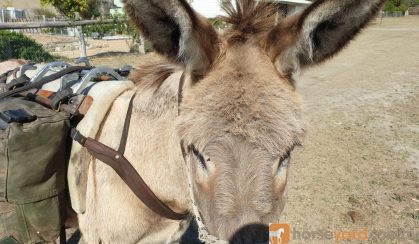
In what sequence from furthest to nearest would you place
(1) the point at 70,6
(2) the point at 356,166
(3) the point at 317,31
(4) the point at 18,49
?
(1) the point at 70,6 < (4) the point at 18,49 < (2) the point at 356,166 < (3) the point at 317,31

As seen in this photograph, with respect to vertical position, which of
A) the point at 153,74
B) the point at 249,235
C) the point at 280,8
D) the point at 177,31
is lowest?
the point at 249,235

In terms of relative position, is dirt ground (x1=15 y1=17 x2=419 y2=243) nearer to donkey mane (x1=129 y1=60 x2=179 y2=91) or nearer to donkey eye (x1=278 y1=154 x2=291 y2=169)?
donkey eye (x1=278 y1=154 x2=291 y2=169)

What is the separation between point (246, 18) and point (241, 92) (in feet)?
1.67

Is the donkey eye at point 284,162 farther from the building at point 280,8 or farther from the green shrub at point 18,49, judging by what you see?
the green shrub at point 18,49

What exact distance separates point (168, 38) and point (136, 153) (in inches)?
30.4

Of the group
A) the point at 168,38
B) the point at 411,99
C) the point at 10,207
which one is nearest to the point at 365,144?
the point at 411,99

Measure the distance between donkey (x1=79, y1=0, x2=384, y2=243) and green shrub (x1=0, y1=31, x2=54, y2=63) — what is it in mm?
11320

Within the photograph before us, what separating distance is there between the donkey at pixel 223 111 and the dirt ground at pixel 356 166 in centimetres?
21

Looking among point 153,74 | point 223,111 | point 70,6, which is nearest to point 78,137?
point 153,74

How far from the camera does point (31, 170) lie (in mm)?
1841

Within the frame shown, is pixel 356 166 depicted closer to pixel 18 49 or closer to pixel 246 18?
pixel 246 18

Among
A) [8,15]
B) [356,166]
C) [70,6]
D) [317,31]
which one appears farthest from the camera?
[8,15]

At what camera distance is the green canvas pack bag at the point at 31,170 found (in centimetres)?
179

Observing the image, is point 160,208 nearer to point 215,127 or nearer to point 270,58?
point 215,127
